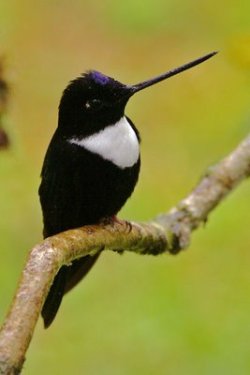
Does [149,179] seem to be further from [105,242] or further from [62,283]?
[105,242]

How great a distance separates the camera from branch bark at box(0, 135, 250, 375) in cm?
185

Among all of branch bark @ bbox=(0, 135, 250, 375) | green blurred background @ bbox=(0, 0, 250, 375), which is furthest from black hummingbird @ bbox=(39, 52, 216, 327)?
green blurred background @ bbox=(0, 0, 250, 375)

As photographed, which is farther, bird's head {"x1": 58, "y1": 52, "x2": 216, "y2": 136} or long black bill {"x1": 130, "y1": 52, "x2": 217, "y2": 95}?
bird's head {"x1": 58, "y1": 52, "x2": 216, "y2": 136}

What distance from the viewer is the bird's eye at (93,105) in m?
3.26

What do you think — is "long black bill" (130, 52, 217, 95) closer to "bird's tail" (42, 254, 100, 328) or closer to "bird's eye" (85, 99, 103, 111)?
"bird's eye" (85, 99, 103, 111)

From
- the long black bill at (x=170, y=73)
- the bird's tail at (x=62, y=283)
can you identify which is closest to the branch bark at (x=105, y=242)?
the bird's tail at (x=62, y=283)

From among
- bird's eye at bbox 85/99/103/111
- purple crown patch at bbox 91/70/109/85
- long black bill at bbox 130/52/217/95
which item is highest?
purple crown patch at bbox 91/70/109/85

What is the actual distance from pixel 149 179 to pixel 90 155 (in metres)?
3.83

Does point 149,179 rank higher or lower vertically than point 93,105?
higher

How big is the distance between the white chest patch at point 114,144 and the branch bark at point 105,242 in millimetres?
198

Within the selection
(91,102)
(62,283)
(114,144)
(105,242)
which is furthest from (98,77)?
(62,283)

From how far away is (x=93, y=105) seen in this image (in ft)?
10.7

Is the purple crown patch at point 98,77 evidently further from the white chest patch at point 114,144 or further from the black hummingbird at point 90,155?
the white chest patch at point 114,144

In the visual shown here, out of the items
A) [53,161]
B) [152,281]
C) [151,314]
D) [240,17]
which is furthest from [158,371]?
[240,17]
